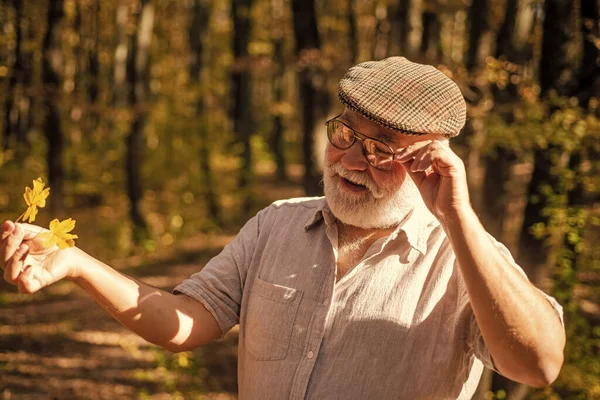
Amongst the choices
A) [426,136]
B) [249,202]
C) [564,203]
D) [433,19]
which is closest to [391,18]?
[433,19]

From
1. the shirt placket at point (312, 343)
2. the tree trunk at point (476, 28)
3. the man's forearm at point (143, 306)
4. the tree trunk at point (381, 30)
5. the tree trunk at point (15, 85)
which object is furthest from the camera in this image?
the tree trunk at point (381, 30)

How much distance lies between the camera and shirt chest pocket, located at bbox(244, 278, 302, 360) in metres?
2.39

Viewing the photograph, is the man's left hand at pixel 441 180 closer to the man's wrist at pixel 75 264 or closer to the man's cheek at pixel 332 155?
the man's cheek at pixel 332 155

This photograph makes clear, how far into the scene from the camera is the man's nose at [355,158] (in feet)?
7.89

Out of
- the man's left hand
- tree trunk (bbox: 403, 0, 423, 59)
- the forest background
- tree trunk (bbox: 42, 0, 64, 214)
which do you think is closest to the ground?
the forest background

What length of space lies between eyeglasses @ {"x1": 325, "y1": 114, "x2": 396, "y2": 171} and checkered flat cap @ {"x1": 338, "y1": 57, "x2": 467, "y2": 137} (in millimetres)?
87

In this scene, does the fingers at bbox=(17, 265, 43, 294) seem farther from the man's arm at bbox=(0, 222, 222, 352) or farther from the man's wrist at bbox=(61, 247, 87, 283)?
the man's wrist at bbox=(61, 247, 87, 283)

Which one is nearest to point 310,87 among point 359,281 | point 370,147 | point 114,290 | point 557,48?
point 557,48

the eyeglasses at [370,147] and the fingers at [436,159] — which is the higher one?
the fingers at [436,159]

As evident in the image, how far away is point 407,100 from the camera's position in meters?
2.30

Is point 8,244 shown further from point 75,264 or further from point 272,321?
point 272,321

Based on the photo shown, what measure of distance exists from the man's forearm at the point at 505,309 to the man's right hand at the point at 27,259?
118 cm

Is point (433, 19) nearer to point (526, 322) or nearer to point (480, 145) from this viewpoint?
point (480, 145)

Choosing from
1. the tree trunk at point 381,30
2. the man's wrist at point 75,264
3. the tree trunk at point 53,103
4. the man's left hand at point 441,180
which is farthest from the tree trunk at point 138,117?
the man's left hand at point 441,180
